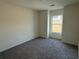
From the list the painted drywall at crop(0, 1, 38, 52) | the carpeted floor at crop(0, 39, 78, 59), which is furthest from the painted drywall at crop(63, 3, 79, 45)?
the painted drywall at crop(0, 1, 38, 52)

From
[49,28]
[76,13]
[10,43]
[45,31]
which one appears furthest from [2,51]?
[76,13]

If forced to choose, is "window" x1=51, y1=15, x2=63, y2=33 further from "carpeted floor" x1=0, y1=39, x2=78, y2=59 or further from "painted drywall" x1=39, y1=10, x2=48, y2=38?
"carpeted floor" x1=0, y1=39, x2=78, y2=59

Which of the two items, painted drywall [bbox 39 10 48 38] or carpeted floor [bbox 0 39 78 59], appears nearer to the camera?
carpeted floor [bbox 0 39 78 59]

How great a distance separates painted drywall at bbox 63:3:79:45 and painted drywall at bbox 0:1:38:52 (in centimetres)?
237

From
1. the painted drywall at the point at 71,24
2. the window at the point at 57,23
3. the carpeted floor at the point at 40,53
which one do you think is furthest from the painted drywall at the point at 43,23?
the carpeted floor at the point at 40,53

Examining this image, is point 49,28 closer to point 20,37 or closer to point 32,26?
point 32,26

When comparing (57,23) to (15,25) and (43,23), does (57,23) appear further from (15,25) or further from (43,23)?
(15,25)

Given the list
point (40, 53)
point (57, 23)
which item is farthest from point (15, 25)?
point (57, 23)

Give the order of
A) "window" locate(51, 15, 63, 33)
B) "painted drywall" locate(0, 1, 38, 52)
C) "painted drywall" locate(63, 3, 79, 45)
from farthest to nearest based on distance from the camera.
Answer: "window" locate(51, 15, 63, 33), "painted drywall" locate(63, 3, 79, 45), "painted drywall" locate(0, 1, 38, 52)

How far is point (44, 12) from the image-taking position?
5727 millimetres

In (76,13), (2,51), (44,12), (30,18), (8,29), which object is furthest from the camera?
(44,12)

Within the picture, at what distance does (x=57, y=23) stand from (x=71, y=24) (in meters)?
1.47

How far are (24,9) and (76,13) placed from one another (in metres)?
3.10

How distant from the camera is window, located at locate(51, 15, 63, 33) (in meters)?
5.33
